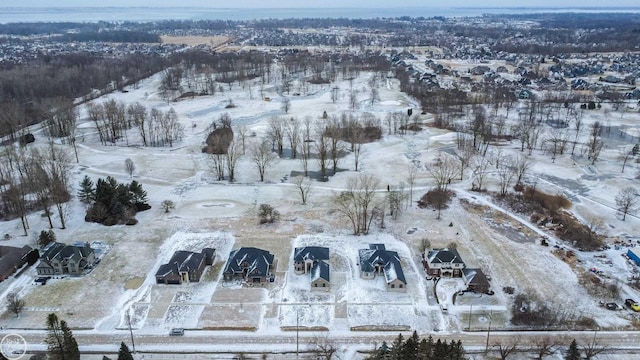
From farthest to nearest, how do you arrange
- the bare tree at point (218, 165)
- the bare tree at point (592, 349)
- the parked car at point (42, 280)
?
the bare tree at point (218, 165)
the parked car at point (42, 280)
the bare tree at point (592, 349)

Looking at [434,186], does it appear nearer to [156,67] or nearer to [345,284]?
[345,284]

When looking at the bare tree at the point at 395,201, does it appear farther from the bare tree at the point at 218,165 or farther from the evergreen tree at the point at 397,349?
the bare tree at the point at 218,165

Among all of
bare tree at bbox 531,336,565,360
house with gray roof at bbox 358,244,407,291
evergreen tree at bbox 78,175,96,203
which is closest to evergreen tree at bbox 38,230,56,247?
evergreen tree at bbox 78,175,96,203

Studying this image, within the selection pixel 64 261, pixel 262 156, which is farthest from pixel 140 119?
pixel 64 261

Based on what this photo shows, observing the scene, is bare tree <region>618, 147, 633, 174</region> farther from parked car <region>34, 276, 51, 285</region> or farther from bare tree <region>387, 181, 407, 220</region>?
parked car <region>34, 276, 51, 285</region>

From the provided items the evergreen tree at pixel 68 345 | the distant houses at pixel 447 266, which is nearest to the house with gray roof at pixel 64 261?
the evergreen tree at pixel 68 345

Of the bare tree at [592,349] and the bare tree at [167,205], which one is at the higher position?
the bare tree at [167,205]

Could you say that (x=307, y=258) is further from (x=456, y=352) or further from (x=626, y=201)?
(x=626, y=201)
